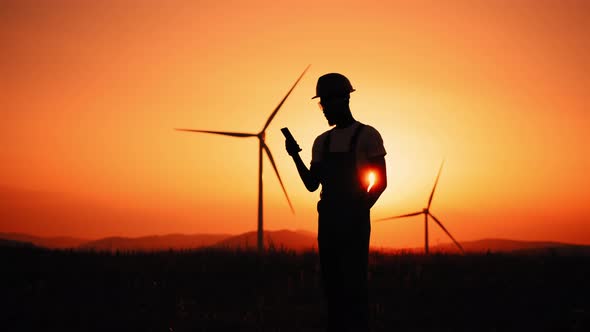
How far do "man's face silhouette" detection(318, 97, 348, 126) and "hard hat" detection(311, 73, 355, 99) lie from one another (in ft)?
0.16

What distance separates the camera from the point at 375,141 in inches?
281

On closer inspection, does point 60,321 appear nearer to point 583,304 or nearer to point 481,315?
point 481,315

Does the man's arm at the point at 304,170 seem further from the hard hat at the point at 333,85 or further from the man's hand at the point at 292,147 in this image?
the hard hat at the point at 333,85

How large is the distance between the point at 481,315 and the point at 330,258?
6.72 metres

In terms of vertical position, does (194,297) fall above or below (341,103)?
below

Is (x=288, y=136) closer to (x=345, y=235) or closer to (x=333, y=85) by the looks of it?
(x=333, y=85)

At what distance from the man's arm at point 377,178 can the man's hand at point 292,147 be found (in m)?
0.91

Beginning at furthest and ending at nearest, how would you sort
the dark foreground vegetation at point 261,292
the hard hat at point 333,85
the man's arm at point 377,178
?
the dark foreground vegetation at point 261,292 < the hard hat at point 333,85 < the man's arm at point 377,178

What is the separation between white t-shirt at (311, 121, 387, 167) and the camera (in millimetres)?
7129

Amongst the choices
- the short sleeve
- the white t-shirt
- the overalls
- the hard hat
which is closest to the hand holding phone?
the white t-shirt

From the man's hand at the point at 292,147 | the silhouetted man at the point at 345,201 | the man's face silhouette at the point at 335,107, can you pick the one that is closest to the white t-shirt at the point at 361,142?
the silhouetted man at the point at 345,201

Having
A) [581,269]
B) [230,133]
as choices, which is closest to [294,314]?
[581,269]

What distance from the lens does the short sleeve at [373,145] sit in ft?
23.4

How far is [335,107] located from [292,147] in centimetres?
67
